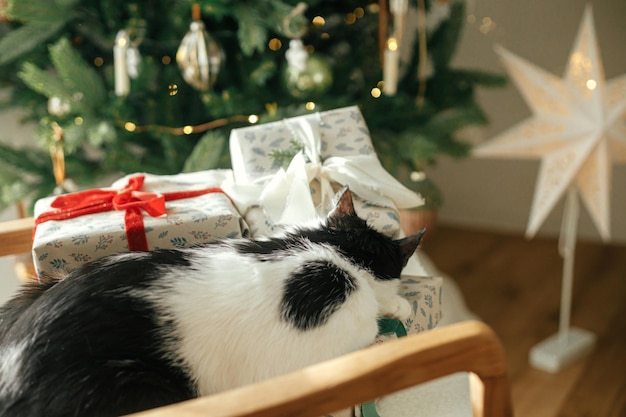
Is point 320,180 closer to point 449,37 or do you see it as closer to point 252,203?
point 252,203

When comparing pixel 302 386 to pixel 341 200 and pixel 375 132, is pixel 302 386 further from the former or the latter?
pixel 375 132

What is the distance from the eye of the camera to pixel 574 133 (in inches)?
60.4

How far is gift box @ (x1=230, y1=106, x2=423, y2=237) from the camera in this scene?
2.68ft

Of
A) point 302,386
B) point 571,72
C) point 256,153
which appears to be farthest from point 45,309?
point 571,72

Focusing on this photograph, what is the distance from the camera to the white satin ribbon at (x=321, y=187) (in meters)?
0.81

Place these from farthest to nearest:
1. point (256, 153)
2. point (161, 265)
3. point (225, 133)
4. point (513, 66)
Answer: point (513, 66), point (225, 133), point (256, 153), point (161, 265)

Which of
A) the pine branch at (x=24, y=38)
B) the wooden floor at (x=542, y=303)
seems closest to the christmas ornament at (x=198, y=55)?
the pine branch at (x=24, y=38)

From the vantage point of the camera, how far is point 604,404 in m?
1.56

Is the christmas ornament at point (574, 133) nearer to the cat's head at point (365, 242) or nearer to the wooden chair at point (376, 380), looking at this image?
the cat's head at point (365, 242)

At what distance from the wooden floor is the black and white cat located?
1109 mm

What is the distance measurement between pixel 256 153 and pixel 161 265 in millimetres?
281

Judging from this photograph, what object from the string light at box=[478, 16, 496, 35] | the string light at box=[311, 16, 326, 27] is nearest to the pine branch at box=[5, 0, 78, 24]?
the string light at box=[311, 16, 326, 27]

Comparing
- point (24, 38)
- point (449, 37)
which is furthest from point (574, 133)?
point (24, 38)

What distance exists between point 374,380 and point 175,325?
203 mm
